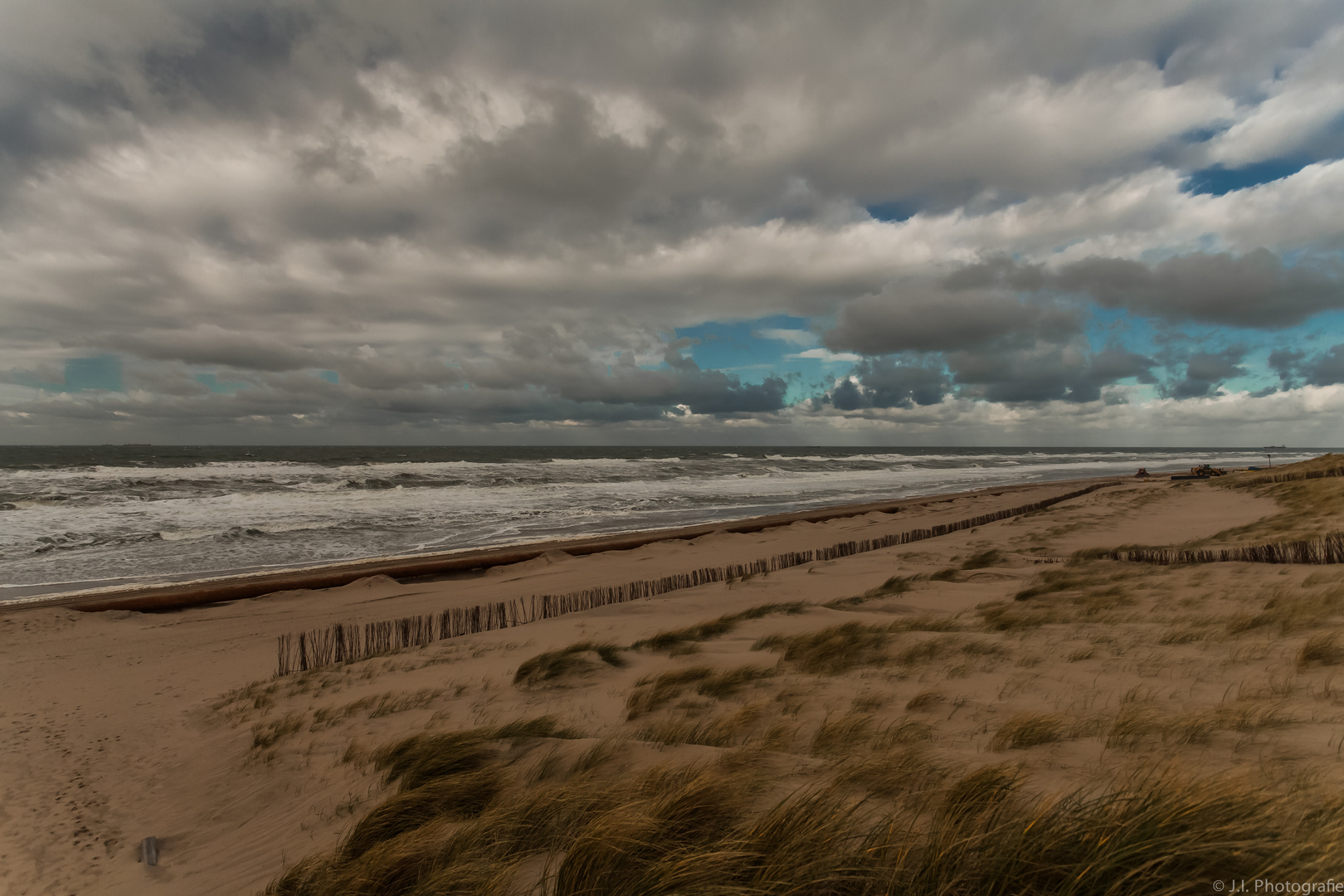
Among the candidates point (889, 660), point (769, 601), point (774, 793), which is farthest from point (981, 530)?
point (774, 793)

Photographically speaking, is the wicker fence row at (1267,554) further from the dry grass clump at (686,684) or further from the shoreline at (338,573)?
the shoreline at (338,573)

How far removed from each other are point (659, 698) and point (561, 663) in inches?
71.9

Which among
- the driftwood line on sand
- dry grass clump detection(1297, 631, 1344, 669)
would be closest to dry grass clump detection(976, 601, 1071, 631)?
dry grass clump detection(1297, 631, 1344, 669)

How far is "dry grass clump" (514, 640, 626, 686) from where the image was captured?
7066 mm

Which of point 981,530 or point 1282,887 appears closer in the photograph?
point 1282,887

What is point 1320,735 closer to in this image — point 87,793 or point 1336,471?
point 87,793

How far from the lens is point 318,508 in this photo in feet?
93.0

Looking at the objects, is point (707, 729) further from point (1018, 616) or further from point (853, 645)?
point (1018, 616)

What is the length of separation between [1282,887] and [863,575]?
1086cm

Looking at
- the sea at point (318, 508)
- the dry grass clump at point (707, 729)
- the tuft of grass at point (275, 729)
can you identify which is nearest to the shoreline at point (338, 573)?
the sea at point (318, 508)

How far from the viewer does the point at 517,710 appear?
6141 mm

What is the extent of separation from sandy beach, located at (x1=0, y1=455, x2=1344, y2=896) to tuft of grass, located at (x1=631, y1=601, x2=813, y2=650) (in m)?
0.06

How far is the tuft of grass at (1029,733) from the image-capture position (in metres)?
4.19

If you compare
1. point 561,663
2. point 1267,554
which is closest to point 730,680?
point 561,663
